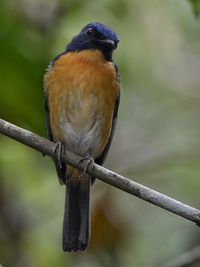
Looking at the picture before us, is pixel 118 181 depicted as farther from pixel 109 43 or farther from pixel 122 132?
Result: pixel 122 132

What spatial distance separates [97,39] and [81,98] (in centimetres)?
50

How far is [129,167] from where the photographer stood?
22.6ft

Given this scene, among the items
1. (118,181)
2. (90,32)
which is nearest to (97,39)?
(90,32)

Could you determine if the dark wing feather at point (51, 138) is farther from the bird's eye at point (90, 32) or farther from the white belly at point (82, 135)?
the bird's eye at point (90, 32)

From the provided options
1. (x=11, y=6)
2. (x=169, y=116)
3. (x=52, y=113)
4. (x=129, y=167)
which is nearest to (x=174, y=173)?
(x=129, y=167)

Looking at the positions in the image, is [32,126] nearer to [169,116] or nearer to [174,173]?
[174,173]

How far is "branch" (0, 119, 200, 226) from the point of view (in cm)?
441

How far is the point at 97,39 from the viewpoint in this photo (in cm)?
593

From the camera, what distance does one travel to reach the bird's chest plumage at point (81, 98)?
5781mm

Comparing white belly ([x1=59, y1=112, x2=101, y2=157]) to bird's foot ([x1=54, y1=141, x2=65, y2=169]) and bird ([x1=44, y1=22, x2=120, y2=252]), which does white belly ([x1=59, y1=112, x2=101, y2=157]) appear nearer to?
bird ([x1=44, y1=22, x2=120, y2=252])

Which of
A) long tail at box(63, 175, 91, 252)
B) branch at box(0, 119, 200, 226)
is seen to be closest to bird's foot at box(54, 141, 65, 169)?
branch at box(0, 119, 200, 226)

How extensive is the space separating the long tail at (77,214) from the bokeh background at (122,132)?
199 millimetres

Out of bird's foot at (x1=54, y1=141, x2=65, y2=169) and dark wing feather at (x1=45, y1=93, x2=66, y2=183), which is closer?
bird's foot at (x1=54, y1=141, x2=65, y2=169)

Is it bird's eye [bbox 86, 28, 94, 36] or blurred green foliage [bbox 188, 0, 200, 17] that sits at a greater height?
blurred green foliage [bbox 188, 0, 200, 17]
